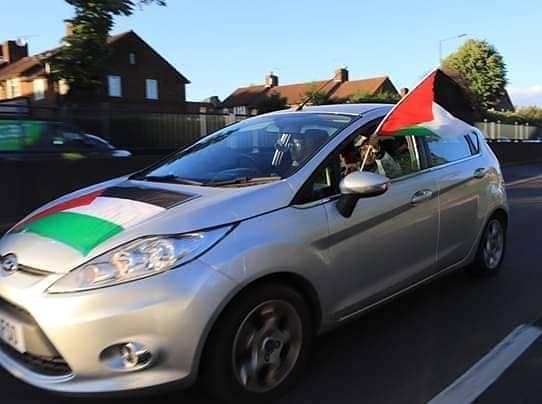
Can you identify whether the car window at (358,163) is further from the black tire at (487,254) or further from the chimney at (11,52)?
the chimney at (11,52)

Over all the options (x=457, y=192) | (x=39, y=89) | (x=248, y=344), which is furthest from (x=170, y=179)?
(x=39, y=89)

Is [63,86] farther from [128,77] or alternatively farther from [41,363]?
[41,363]

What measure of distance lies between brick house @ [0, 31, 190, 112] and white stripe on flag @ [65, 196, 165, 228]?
39.7 meters

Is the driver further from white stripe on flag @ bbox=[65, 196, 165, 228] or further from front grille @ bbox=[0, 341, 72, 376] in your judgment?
front grille @ bbox=[0, 341, 72, 376]

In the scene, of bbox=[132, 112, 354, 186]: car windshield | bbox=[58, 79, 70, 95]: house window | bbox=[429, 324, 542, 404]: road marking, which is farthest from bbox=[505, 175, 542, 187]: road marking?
bbox=[58, 79, 70, 95]: house window

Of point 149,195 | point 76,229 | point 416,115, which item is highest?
point 416,115

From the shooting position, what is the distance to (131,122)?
45.8 ft

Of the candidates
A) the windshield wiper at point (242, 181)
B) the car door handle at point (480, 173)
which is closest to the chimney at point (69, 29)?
the car door handle at point (480, 173)

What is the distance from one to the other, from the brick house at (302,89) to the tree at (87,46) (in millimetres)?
34242

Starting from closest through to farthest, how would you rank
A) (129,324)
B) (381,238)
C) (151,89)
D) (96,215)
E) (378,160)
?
(129,324), (96,215), (381,238), (378,160), (151,89)

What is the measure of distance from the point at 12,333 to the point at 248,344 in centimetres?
117

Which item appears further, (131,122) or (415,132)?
(131,122)

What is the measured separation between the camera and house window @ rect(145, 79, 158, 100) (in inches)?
1858

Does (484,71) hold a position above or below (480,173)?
above
